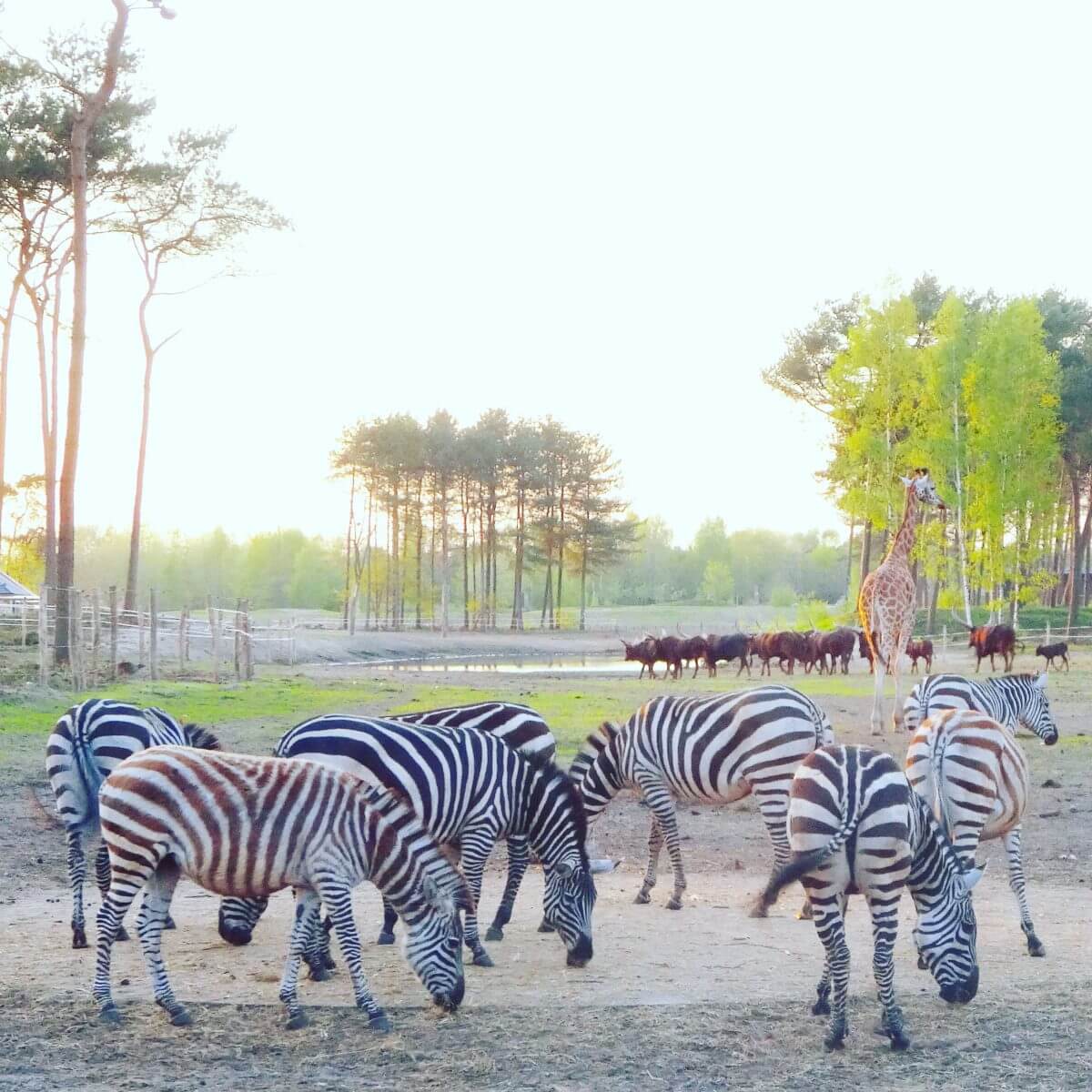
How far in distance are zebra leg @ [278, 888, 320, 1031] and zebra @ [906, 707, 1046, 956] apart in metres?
3.76

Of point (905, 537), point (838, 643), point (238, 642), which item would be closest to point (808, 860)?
point (905, 537)

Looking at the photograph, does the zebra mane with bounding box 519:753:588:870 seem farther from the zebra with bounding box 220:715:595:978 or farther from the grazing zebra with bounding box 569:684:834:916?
the grazing zebra with bounding box 569:684:834:916

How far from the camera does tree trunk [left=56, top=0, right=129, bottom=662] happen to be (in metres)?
23.9

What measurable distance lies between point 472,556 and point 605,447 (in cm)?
1176

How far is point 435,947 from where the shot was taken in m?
6.73

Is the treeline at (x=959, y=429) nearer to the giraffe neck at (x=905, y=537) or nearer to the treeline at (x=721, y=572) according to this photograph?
the giraffe neck at (x=905, y=537)

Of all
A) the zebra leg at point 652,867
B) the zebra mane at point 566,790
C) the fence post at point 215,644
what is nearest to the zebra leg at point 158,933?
the zebra mane at point 566,790

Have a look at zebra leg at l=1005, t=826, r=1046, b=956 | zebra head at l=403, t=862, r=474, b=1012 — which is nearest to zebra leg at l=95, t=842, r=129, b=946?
zebra head at l=403, t=862, r=474, b=1012

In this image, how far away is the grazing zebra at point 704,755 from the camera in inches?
365

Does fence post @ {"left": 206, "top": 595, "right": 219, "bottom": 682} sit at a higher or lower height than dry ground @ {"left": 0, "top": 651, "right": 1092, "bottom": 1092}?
higher

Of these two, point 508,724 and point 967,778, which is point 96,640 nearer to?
point 508,724

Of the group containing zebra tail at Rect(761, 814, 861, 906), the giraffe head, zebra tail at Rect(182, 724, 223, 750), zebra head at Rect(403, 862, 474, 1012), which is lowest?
zebra head at Rect(403, 862, 474, 1012)

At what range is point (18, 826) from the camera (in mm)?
11891

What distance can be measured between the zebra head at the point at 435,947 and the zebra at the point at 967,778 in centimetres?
313
